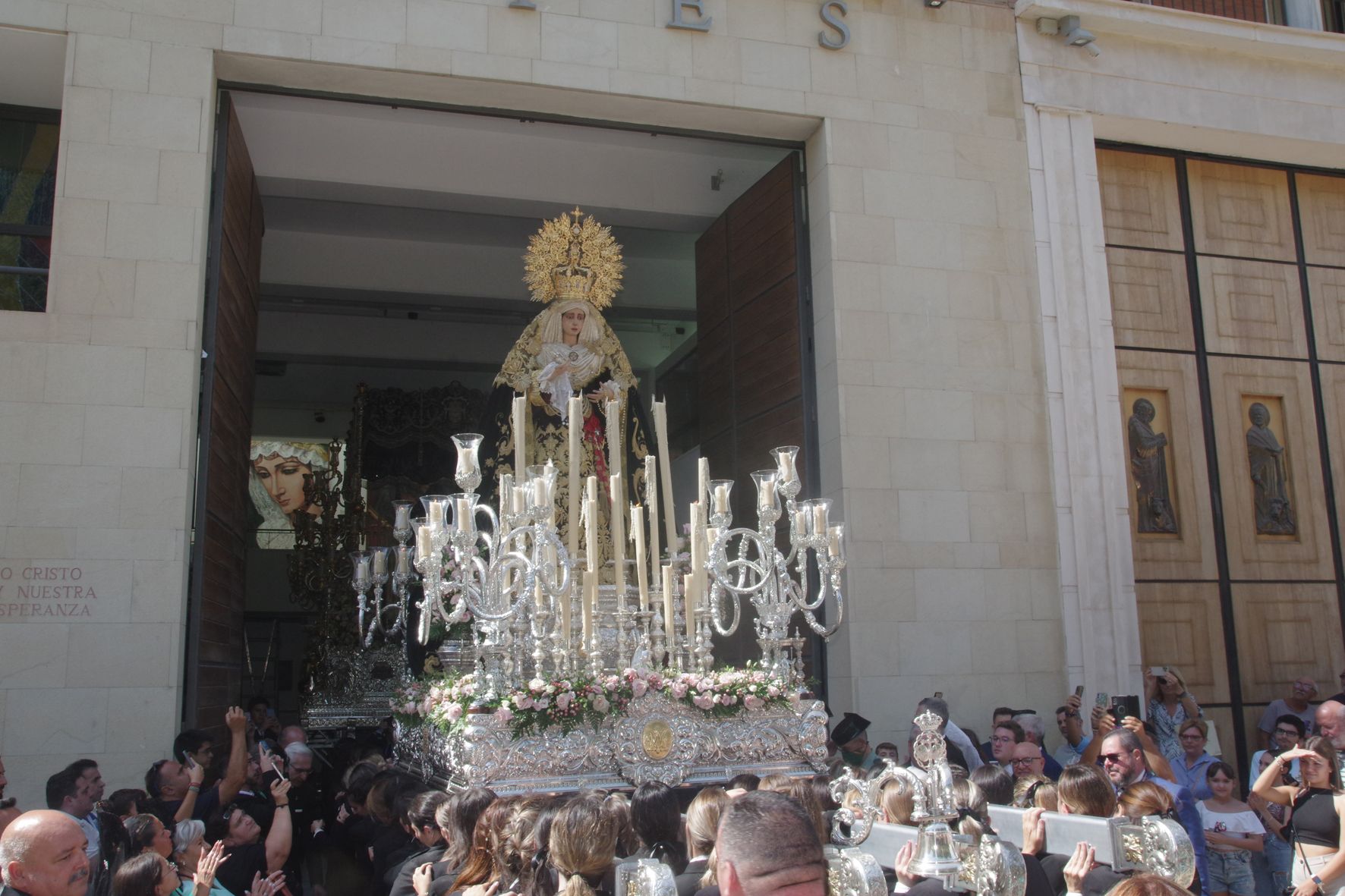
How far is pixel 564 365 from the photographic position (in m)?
9.02

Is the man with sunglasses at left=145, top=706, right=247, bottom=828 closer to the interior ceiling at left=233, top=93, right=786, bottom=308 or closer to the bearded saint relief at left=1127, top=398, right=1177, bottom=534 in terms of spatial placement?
the interior ceiling at left=233, top=93, right=786, bottom=308

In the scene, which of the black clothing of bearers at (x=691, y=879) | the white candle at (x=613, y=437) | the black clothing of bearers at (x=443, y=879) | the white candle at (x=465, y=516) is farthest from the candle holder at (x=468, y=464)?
the black clothing of bearers at (x=691, y=879)

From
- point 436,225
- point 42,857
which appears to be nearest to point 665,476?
point 42,857

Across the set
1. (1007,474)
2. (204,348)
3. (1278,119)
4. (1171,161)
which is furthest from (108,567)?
(1278,119)

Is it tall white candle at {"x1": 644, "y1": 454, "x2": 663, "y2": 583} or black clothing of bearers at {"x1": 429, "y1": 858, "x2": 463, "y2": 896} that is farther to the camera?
tall white candle at {"x1": 644, "y1": 454, "x2": 663, "y2": 583}

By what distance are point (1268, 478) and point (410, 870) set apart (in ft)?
29.2

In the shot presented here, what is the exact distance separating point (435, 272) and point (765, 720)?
8707 mm

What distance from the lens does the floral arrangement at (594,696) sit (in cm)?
612

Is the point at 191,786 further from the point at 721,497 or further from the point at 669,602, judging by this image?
the point at 721,497

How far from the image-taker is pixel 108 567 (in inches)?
303

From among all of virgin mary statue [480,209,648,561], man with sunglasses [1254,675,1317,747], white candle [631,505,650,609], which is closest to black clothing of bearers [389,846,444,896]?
white candle [631,505,650,609]

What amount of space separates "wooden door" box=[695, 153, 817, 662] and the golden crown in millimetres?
1741

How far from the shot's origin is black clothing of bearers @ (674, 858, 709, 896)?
3449mm

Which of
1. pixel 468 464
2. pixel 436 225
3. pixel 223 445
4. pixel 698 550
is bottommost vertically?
pixel 698 550
